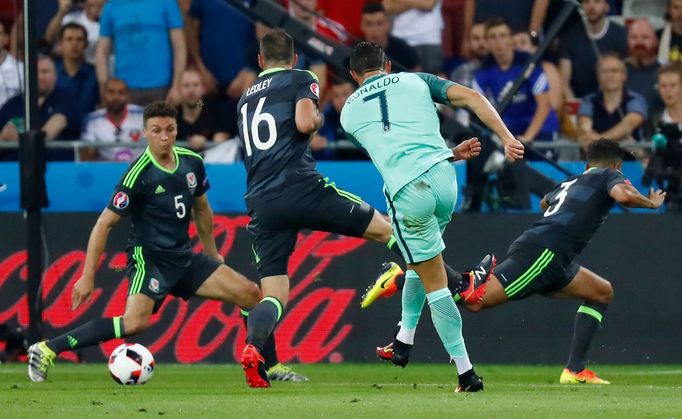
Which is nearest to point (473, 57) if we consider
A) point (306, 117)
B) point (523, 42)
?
point (523, 42)

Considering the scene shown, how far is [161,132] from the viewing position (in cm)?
1198

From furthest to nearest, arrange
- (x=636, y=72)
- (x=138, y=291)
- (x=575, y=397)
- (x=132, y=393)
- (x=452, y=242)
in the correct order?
(x=636, y=72) → (x=452, y=242) → (x=138, y=291) → (x=132, y=393) → (x=575, y=397)

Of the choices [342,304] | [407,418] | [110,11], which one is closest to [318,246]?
[342,304]

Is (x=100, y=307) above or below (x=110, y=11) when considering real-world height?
below

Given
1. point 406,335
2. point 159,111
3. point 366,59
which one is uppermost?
point 366,59

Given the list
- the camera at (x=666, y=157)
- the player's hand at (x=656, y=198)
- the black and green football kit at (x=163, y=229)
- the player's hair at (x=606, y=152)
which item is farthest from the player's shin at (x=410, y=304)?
the camera at (x=666, y=157)

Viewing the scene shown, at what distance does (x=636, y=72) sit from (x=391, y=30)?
266cm

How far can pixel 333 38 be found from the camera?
16078 mm

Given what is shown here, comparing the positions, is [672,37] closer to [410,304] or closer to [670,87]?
[670,87]

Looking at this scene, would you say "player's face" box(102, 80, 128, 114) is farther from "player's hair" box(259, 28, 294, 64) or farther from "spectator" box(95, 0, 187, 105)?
"player's hair" box(259, 28, 294, 64)

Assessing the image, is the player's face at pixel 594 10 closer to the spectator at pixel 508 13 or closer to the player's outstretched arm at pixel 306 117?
the spectator at pixel 508 13

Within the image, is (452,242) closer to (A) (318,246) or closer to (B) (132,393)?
(A) (318,246)

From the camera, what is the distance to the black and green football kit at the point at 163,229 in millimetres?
12055

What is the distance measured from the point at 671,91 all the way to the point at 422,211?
20.6 feet
